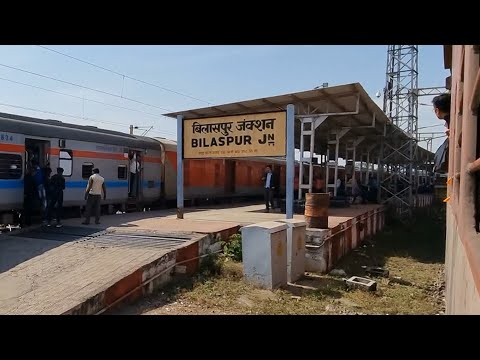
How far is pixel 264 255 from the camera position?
7.39 meters

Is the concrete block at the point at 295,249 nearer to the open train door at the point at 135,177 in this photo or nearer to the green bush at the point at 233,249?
the green bush at the point at 233,249

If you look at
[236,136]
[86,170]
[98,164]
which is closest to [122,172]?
[98,164]

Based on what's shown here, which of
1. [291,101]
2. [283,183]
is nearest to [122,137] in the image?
[291,101]

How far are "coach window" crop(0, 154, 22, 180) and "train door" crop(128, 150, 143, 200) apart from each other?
4.62m

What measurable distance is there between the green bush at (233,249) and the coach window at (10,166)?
6112mm

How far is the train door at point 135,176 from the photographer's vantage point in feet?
51.5

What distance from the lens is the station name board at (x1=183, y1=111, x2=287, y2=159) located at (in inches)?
391

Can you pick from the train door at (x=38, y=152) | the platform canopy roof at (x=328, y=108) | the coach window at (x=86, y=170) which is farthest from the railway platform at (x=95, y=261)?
the platform canopy roof at (x=328, y=108)

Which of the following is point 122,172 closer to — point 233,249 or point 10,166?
point 10,166

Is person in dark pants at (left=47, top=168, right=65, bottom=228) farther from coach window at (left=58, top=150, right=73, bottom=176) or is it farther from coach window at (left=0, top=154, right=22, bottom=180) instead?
coach window at (left=58, top=150, right=73, bottom=176)

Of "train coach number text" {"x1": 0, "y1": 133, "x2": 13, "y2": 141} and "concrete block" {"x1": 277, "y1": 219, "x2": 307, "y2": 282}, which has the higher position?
"train coach number text" {"x1": 0, "y1": 133, "x2": 13, "y2": 141}

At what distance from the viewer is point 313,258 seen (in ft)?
29.0

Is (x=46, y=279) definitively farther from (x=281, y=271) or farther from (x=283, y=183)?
(x=283, y=183)

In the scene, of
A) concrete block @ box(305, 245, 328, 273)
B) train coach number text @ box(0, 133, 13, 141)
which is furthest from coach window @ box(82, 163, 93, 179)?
concrete block @ box(305, 245, 328, 273)
